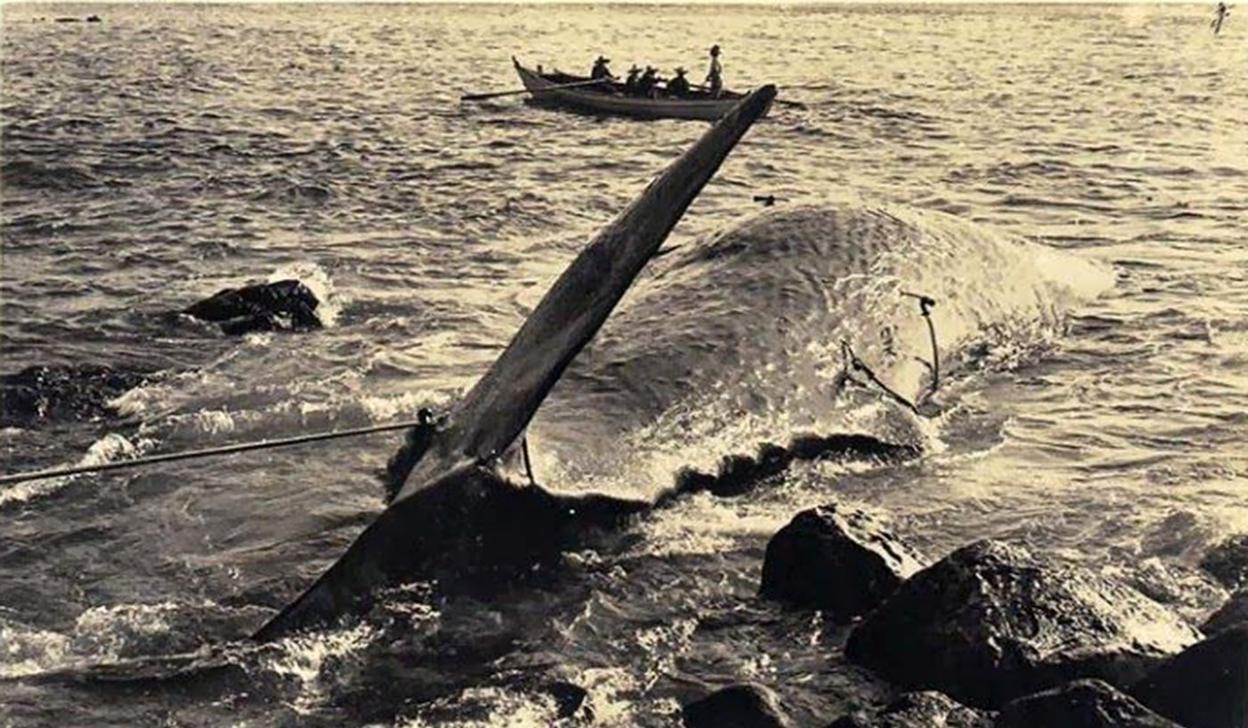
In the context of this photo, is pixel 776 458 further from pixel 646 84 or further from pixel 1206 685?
pixel 646 84

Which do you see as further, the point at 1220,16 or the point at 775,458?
the point at 1220,16

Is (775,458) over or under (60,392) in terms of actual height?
over

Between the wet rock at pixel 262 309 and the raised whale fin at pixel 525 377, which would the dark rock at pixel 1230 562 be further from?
the wet rock at pixel 262 309

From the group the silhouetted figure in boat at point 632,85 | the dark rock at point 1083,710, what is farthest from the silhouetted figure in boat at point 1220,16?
the dark rock at point 1083,710

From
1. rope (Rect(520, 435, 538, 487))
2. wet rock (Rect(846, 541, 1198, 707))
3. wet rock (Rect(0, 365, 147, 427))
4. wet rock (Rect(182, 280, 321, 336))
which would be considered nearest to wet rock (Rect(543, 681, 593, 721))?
rope (Rect(520, 435, 538, 487))

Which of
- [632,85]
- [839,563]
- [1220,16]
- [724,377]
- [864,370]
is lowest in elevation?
[839,563]

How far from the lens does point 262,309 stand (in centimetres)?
1552

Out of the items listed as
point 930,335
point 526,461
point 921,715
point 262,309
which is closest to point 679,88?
point 262,309

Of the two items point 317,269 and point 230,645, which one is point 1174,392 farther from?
point 317,269

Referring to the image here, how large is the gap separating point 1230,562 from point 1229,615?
1.47m

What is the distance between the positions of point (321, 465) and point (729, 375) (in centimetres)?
354

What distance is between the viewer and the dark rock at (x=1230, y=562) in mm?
8875

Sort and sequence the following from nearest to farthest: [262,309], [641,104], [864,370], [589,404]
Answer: [589,404]
[864,370]
[262,309]
[641,104]

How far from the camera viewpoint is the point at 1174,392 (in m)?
13.2
